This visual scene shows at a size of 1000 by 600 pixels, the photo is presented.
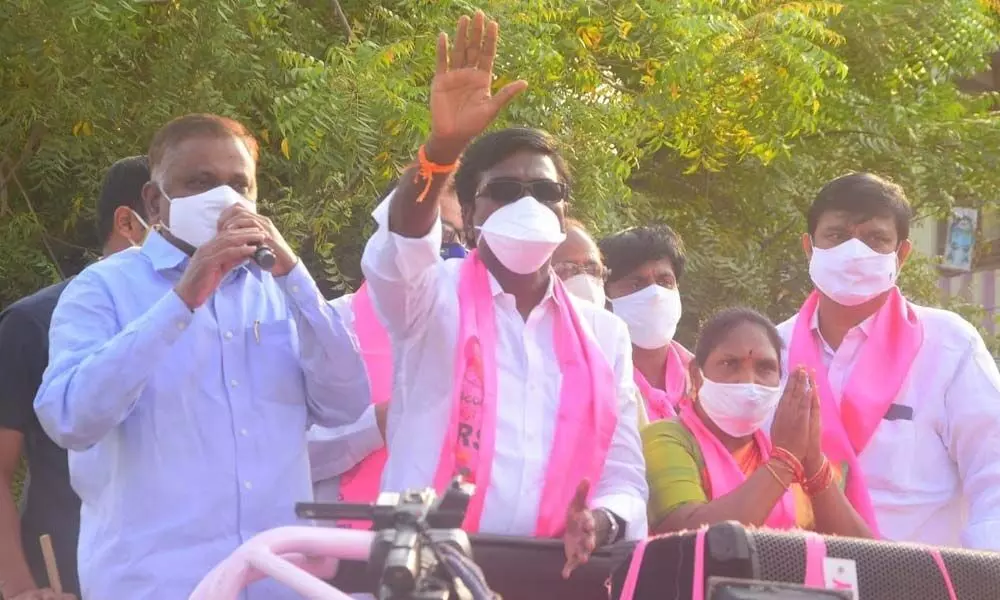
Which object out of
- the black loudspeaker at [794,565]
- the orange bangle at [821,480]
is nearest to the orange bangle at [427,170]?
the black loudspeaker at [794,565]

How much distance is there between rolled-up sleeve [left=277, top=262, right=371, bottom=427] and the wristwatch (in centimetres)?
58

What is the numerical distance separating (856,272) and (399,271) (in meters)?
1.78

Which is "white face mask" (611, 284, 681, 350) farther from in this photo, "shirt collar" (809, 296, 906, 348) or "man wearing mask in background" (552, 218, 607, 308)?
"shirt collar" (809, 296, 906, 348)

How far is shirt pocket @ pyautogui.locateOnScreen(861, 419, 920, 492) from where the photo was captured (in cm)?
396

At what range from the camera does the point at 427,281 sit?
311 cm

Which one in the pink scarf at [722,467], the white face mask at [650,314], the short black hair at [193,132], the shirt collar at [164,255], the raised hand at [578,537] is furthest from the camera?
the white face mask at [650,314]

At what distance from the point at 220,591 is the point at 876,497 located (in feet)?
8.00

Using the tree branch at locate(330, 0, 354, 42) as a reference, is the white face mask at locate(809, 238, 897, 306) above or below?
below

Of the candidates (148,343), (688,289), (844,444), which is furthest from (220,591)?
(688,289)

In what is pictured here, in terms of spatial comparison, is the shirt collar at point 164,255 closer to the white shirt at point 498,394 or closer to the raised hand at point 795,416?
the white shirt at point 498,394

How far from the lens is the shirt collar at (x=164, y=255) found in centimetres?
315

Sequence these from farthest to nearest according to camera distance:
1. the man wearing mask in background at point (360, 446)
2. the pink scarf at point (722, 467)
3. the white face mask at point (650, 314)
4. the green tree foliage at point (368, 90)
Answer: the green tree foliage at point (368, 90) < the white face mask at point (650, 314) < the man wearing mask in background at point (360, 446) < the pink scarf at point (722, 467)

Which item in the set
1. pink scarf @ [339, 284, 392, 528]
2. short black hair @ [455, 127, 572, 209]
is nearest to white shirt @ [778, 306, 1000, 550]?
short black hair @ [455, 127, 572, 209]

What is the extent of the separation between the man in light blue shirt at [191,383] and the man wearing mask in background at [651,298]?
5.92ft
